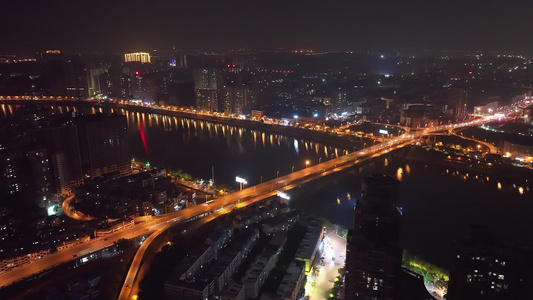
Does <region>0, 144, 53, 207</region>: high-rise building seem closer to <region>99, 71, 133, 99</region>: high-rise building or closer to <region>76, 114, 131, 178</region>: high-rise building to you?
<region>76, 114, 131, 178</region>: high-rise building

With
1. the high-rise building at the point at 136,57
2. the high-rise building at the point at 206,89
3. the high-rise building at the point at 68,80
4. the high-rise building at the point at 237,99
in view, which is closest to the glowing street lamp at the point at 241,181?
the high-rise building at the point at 237,99

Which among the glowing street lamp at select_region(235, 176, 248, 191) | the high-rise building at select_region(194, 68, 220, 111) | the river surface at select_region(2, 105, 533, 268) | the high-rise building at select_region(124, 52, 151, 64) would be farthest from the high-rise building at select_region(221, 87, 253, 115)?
the high-rise building at select_region(124, 52, 151, 64)

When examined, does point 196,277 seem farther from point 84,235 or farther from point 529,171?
point 529,171

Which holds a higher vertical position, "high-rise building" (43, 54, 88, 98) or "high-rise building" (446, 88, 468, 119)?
"high-rise building" (43, 54, 88, 98)

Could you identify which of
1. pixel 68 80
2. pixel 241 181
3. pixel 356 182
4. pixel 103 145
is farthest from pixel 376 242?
pixel 68 80

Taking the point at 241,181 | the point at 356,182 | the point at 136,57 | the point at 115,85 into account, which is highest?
the point at 136,57

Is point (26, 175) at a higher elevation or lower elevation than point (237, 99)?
lower

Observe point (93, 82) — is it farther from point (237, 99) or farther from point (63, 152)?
point (63, 152)

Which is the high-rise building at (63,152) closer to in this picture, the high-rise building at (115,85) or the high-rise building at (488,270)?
the high-rise building at (488,270)
